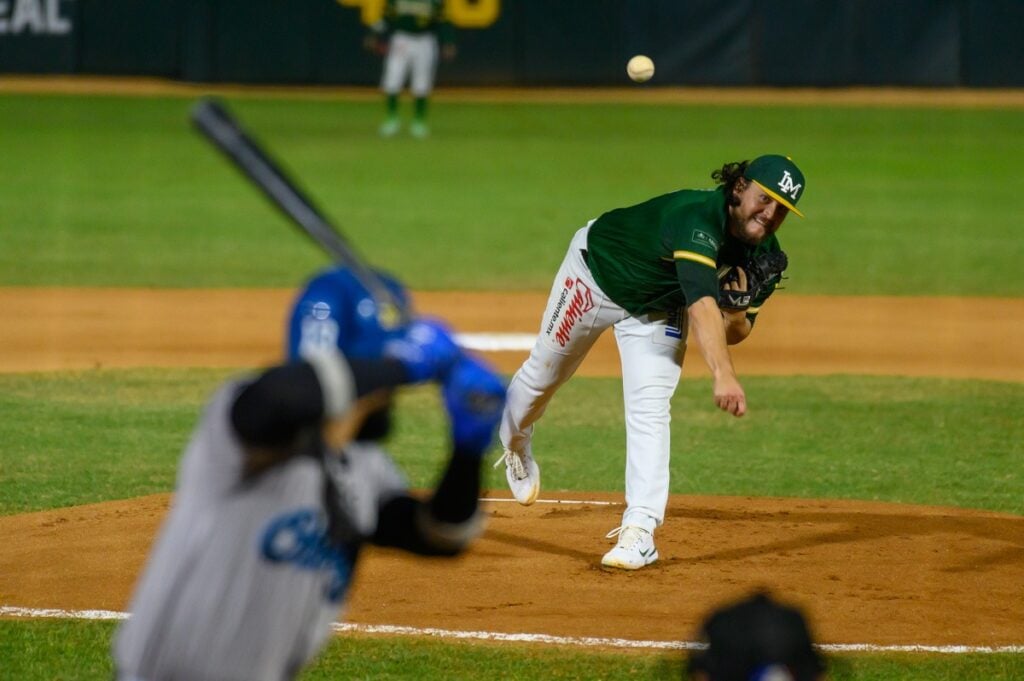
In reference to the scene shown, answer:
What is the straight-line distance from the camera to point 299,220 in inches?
128

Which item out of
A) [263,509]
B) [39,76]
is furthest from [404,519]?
[39,76]

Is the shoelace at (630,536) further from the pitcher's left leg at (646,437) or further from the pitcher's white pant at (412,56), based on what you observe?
the pitcher's white pant at (412,56)

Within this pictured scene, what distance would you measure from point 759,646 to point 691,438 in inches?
285

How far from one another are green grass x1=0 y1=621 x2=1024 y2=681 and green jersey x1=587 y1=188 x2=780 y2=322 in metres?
1.50

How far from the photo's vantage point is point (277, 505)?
3.13m

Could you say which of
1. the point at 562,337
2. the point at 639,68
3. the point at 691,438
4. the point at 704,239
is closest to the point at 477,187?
the point at 691,438

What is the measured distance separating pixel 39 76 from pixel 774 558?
26426 millimetres

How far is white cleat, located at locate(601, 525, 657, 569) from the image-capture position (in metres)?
6.59

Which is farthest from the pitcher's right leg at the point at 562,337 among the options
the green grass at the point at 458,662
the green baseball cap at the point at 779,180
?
the green grass at the point at 458,662

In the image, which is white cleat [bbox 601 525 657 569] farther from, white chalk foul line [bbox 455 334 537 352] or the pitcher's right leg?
white chalk foul line [bbox 455 334 537 352]

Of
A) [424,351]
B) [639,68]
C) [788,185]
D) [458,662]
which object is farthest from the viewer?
[639,68]

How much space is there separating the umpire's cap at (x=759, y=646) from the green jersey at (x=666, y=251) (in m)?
3.78

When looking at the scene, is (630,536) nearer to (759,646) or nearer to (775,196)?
(775,196)

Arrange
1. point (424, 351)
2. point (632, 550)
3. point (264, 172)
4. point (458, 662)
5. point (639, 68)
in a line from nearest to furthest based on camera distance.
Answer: point (424, 351)
point (264, 172)
point (458, 662)
point (632, 550)
point (639, 68)
